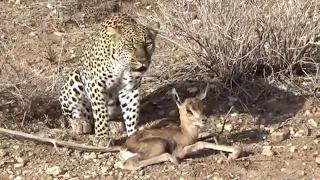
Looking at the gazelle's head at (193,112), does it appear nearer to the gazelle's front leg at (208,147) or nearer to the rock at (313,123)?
the gazelle's front leg at (208,147)

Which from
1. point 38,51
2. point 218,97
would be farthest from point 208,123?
point 38,51

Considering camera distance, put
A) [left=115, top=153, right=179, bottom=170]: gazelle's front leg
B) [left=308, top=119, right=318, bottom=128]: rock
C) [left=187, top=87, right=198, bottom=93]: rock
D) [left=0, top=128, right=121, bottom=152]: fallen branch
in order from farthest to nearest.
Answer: [left=187, top=87, right=198, bottom=93]: rock < [left=308, top=119, right=318, bottom=128]: rock < [left=0, top=128, right=121, bottom=152]: fallen branch < [left=115, top=153, right=179, bottom=170]: gazelle's front leg

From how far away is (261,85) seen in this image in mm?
8086

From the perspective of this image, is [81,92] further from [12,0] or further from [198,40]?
[12,0]

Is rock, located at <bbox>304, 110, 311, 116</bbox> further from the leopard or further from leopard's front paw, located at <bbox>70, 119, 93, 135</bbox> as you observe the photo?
leopard's front paw, located at <bbox>70, 119, 93, 135</bbox>

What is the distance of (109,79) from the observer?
7250 mm

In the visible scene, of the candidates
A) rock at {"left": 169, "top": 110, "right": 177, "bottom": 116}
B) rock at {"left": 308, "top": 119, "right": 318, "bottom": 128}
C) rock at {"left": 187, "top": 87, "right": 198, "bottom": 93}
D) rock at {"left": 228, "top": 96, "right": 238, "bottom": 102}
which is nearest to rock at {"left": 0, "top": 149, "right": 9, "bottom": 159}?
rock at {"left": 169, "top": 110, "right": 177, "bottom": 116}

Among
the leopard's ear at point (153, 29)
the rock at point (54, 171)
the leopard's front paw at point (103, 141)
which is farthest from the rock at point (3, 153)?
the leopard's ear at point (153, 29)

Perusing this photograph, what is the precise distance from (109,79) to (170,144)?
103 cm

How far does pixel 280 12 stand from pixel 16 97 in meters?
2.82

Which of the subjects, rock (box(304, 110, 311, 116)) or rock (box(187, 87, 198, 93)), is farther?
rock (box(187, 87, 198, 93))

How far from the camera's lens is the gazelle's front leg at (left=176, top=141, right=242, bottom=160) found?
657cm

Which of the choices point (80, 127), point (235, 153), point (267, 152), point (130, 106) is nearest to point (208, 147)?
point (235, 153)

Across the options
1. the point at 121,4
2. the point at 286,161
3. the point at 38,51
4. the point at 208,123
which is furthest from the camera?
the point at 121,4
